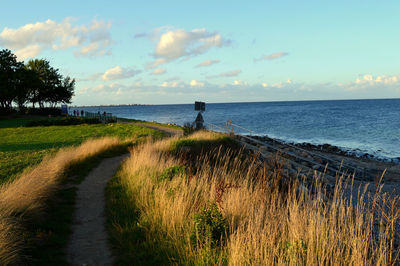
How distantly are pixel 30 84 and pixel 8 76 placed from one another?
156 inches

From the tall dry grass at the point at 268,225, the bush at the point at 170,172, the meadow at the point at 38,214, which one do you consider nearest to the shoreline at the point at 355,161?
the bush at the point at 170,172

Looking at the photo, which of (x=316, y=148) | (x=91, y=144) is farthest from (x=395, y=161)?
(x=91, y=144)

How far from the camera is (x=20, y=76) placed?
52.6 metres

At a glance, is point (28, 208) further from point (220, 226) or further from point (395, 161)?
point (395, 161)

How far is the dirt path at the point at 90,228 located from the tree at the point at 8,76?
47197 millimetres

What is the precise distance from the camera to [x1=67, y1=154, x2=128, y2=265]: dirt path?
5531 millimetres

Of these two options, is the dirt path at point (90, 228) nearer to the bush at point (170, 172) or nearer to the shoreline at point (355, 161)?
the bush at point (170, 172)

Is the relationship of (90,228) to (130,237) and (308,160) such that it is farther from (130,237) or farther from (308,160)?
(308,160)

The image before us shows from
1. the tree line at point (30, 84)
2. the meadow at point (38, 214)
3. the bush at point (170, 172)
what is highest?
the tree line at point (30, 84)

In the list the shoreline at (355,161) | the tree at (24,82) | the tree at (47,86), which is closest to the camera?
the shoreline at (355,161)

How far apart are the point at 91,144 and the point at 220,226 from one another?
1303 cm

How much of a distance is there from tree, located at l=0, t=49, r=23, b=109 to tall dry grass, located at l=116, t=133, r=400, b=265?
51.3 meters

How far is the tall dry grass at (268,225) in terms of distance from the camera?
4039mm

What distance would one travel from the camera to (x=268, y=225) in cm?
449
